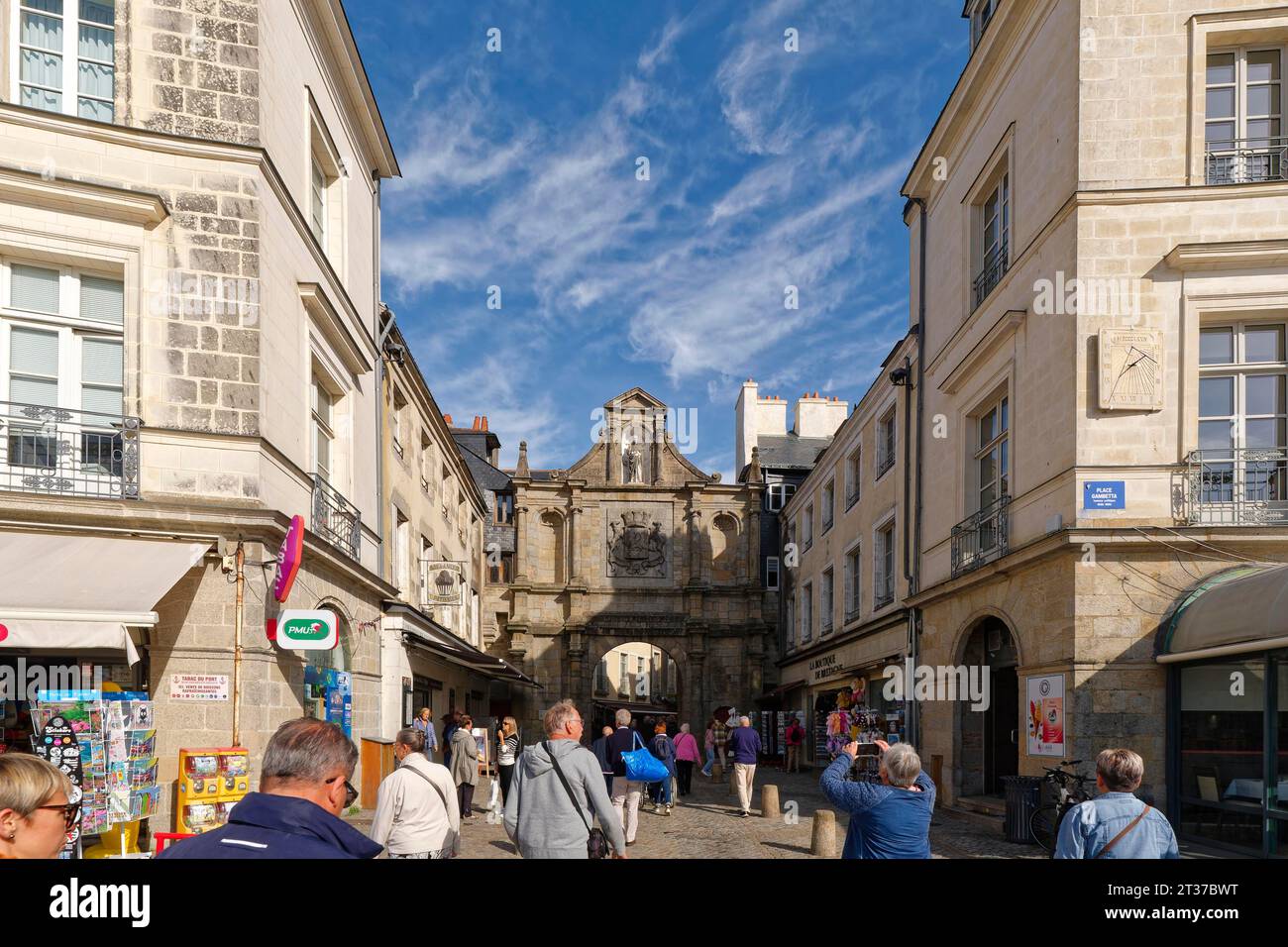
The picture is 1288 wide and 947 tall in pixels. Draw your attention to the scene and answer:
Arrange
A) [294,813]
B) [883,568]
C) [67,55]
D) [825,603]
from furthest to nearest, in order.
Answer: [825,603]
[883,568]
[67,55]
[294,813]

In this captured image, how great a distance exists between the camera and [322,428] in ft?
44.1

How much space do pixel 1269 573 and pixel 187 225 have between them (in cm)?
1114

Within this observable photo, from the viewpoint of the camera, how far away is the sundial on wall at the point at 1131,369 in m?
10.7

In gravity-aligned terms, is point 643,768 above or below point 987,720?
above

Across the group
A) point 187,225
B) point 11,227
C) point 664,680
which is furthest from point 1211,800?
point 664,680

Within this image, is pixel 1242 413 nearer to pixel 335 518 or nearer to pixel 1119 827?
pixel 1119 827

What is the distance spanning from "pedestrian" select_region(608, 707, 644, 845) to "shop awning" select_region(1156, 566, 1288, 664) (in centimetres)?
580

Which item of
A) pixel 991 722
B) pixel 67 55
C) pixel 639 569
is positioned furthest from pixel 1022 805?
pixel 639 569

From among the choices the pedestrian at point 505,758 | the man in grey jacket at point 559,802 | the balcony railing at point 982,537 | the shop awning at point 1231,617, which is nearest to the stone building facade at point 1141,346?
the shop awning at point 1231,617

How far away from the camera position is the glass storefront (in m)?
8.77

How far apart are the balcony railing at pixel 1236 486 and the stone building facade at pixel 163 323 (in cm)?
988

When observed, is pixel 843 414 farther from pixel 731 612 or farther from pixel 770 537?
pixel 731 612

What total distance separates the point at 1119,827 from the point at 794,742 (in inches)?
921

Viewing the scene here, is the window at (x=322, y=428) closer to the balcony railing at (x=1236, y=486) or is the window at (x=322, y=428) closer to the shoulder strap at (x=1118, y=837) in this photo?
the balcony railing at (x=1236, y=486)
